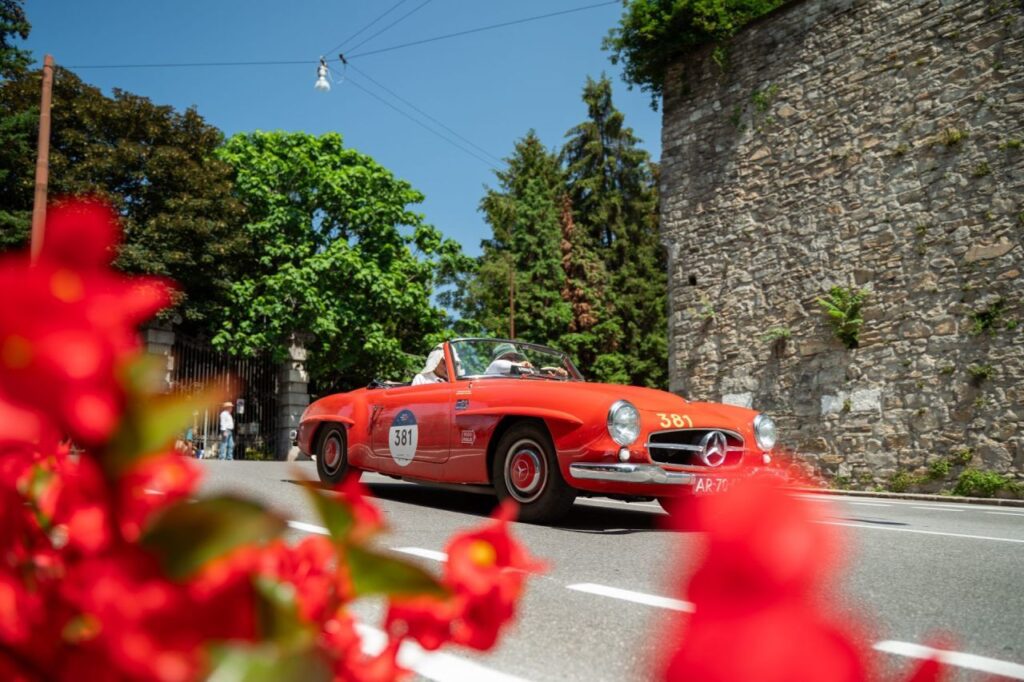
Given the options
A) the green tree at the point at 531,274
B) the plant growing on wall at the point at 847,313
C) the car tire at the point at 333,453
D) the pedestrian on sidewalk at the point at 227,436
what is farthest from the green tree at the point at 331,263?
the car tire at the point at 333,453

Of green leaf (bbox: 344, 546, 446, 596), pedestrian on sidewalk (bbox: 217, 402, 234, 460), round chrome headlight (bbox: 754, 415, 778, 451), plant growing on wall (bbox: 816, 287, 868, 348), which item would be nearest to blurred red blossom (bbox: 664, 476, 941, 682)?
green leaf (bbox: 344, 546, 446, 596)

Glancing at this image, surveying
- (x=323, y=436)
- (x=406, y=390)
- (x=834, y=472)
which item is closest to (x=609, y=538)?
(x=406, y=390)

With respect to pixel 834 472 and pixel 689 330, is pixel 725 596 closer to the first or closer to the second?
pixel 834 472

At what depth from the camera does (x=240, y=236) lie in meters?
21.1

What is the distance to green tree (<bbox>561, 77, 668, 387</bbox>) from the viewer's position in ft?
107

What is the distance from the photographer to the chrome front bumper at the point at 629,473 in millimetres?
5016

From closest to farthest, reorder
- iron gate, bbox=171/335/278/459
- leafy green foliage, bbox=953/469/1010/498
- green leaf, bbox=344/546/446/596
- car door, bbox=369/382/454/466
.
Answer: green leaf, bbox=344/546/446/596 → car door, bbox=369/382/454/466 → leafy green foliage, bbox=953/469/1010/498 → iron gate, bbox=171/335/278/459

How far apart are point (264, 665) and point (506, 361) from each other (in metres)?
6.21

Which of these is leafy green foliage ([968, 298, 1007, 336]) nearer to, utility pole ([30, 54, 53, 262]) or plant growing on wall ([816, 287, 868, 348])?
plant growing on wall ([816, 287, 868, 348])

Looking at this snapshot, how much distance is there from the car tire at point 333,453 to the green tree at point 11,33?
58.7ft

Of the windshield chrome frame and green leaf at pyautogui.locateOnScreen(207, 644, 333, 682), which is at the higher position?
the windshield chrome frame

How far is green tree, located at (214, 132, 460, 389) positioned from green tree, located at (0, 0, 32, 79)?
206 inches

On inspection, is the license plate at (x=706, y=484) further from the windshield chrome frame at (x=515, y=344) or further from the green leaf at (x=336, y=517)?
the green leaf at (x=336, y=517)

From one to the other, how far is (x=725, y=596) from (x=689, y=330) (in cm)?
1531
